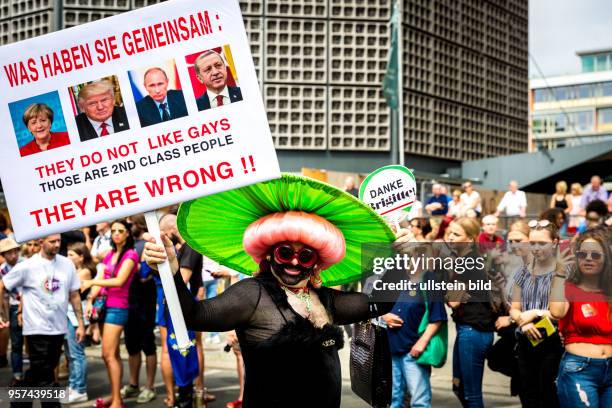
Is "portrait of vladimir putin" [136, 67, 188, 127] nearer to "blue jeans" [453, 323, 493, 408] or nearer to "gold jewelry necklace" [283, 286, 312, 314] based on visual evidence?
"gold jewelry necklace" [283, 286, 312, 314]

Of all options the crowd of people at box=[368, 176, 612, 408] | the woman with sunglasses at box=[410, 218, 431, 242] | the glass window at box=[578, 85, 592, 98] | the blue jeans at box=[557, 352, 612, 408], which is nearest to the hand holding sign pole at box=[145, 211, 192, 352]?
the crowd of people at box=[368, 176, 612, 408]

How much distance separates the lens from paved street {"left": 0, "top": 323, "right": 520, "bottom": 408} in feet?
24.0

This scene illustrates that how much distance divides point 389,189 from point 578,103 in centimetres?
7371

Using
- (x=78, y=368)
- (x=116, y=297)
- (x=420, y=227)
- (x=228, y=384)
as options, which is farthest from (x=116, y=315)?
(x=420, y=227)

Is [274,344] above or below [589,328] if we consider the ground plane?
above

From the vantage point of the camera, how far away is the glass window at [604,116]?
75062 millimetres

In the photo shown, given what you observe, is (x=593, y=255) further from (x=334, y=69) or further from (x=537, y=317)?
(x=334, y=69)

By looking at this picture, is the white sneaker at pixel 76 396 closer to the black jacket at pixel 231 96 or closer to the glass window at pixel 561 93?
the black jacket at pixel 231 96

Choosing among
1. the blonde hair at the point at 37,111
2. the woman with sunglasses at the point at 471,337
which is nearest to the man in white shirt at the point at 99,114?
the blonde hair at the point at 37,111


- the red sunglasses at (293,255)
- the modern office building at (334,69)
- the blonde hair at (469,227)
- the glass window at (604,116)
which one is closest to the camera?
the red sunglasses at (293,255)

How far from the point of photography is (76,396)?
771cm

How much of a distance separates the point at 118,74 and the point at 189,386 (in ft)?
13.1

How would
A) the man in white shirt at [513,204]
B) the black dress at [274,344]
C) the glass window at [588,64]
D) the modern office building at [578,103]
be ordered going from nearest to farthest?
the black dress at [274,344] < the man in white shirt at [513,204] < the modern office building at [578,103] < the glass window at [588,64]

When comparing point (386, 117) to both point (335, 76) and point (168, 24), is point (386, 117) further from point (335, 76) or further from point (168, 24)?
point (168, 24)
